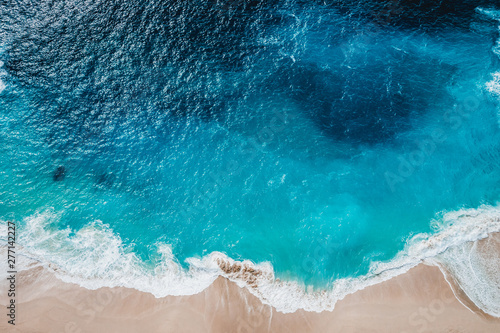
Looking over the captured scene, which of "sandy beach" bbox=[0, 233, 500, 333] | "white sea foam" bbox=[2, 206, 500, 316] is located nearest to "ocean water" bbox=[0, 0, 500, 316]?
"white sea foam" bbox=[2, 206, 500, 316]

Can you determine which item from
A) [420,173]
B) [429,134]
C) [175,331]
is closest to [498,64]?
[429,134]

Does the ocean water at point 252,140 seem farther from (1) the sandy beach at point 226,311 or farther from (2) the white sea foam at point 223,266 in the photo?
(1) the sandy beach at point 226,311

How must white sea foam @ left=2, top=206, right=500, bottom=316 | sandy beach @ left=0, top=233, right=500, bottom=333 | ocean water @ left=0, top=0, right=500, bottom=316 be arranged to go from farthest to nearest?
1. ocean water @ left=0, top=0, right=500, bottom=316
2. white sea foam @ left=2, top=206, right=500, bottom=316
3. sandy beach @ left=0, top=233, right=500, bottom=333

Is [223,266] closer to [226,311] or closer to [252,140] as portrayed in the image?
[226,311]

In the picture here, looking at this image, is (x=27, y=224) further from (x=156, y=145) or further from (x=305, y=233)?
(x=305, y=233)

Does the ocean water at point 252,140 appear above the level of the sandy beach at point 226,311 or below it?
above

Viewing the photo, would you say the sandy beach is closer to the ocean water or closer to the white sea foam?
the white sea foam

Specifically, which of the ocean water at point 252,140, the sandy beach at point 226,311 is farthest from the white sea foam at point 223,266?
the sandy beach at point 226,311
